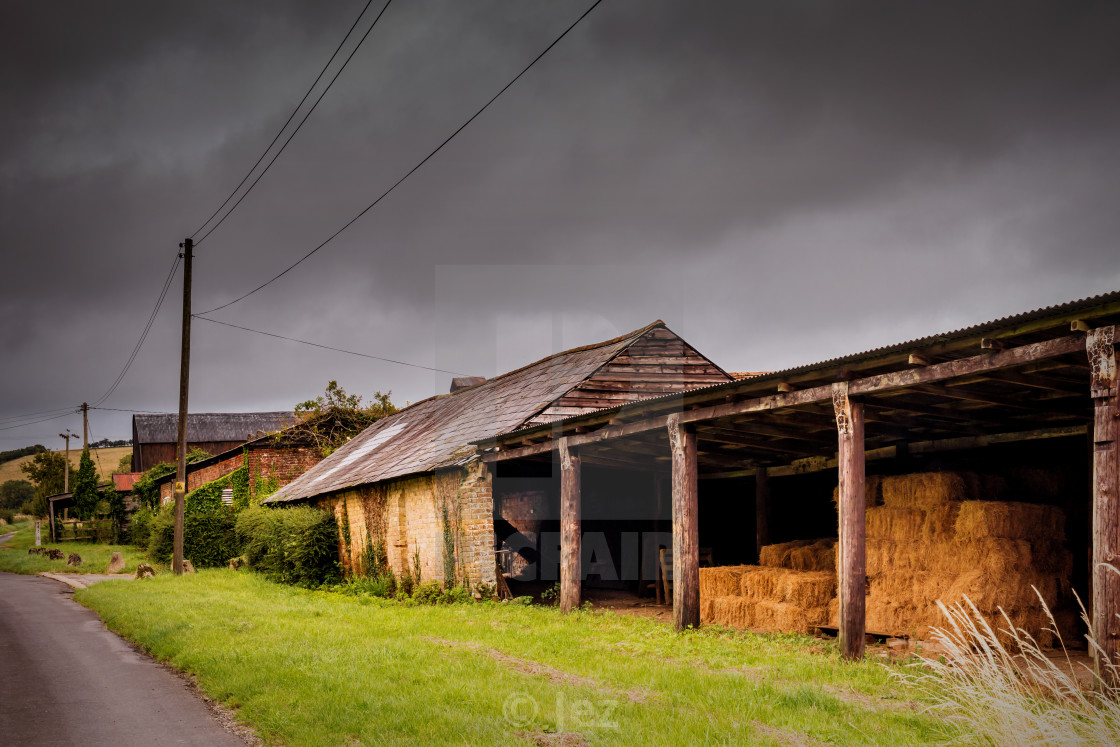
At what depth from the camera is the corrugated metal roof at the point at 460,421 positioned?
16.6 metres

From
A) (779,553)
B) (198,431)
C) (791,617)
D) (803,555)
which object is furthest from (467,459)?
(198,431)

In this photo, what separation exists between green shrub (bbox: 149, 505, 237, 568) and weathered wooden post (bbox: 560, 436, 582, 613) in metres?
19.6

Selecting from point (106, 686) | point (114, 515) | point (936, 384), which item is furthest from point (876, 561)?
point (114, 515)

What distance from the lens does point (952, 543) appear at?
9.46 meters

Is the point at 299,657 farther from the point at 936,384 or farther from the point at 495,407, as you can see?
the point at 495,407

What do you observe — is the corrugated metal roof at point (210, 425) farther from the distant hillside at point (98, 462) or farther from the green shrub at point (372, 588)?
the green shrub at point (372, 588)

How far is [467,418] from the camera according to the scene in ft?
Answer: 64.4

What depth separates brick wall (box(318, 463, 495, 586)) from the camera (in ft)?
50.2

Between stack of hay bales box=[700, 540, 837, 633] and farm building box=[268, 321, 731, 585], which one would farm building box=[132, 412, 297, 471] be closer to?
farm building box=[268, 321, 731, 585]

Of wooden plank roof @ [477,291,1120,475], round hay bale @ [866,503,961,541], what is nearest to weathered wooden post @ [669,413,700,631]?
wooden plank roof @ [477,291,1120,475]

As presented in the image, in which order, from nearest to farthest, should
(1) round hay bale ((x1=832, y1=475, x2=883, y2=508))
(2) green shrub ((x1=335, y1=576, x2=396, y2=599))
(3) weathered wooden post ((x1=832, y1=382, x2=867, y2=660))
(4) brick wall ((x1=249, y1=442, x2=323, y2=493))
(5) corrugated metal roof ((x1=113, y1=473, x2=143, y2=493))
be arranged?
(3) weathered wooden post ((x1=832, y1=382, x2=867, y2=660)) → (1) round hay bale ((x1=832, y1=475, x2=883, y2=508)) → (2) green shrub ((x1=335, y1=576, x2=396, y2=599)) → (4) brick wall ((x1=249, y1=442, x2=323, y2=493)) → (5) corrugated metal roof ((x1=113, y1=473, x2=143, y2=493))

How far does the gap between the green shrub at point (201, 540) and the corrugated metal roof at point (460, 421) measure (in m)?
3.44

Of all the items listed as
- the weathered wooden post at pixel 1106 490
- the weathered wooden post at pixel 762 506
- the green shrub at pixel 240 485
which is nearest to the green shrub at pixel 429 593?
the weathered wooden post at pixel 762 506

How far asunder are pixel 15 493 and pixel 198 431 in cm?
4741
